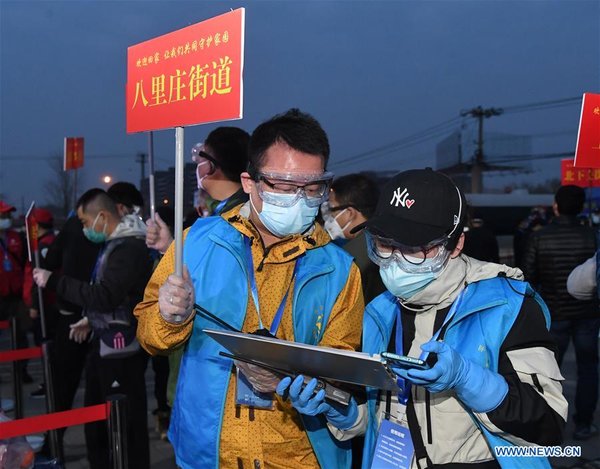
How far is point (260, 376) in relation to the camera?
2.01 m

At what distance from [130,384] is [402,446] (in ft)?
8.85

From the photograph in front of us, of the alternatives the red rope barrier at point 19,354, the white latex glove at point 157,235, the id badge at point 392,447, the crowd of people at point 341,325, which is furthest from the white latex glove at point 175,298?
the red rope barrier at point 19,354

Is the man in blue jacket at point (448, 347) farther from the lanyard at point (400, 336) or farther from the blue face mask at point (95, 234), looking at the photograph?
the blue face mask at point (95, 234)

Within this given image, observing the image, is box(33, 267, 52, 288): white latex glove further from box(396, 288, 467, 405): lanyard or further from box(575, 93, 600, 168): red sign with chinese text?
box(575, 93, 600, 168): red sign with chinese text

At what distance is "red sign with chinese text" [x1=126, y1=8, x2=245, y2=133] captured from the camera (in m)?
2.04

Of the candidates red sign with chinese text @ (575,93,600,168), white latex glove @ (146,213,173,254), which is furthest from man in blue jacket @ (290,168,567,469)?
red sign with chinese text @ (575,93,600,168)

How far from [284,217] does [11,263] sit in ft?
21.1

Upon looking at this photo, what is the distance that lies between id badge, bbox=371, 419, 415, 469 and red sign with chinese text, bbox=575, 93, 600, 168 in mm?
2171

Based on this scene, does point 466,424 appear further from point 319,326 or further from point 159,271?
point 159,271

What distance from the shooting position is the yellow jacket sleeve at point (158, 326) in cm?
209

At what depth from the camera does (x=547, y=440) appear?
1.72 meters

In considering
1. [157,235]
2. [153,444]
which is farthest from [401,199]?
[153,444]

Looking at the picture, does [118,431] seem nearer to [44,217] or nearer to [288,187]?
[288,187]

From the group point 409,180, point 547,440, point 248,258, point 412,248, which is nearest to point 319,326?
point 248,258
